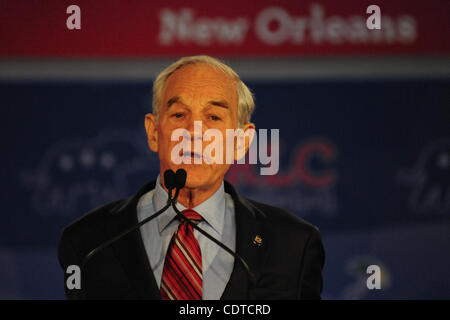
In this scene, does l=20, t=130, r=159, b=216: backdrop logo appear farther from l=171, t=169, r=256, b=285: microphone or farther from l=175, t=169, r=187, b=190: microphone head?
l=175, t=169, r=187, b=190: microphone head

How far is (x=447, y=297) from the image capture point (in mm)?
2359

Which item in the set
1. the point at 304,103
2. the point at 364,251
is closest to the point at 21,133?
the point at 304,103

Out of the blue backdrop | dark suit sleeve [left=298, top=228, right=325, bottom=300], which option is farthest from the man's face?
the blue backdrop

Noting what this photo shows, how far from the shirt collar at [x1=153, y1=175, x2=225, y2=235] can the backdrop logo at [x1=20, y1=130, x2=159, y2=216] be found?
67 centimetres

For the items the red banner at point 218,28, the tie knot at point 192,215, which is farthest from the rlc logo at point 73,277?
the red banner at point 218,28

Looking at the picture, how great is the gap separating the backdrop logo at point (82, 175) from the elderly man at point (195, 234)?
0.54 m

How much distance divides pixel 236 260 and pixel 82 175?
95cm

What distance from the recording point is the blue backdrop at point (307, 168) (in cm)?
240

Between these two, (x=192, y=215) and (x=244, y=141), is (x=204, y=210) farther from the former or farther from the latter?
(x=244, y=141)

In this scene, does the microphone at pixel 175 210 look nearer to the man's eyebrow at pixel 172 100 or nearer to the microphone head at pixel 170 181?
the microphone head at pixel 170 181

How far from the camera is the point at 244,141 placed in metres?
1.99

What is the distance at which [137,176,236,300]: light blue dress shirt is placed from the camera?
1.79 metres

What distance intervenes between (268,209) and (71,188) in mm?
878

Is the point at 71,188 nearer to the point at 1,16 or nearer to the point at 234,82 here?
the point at 1,16
